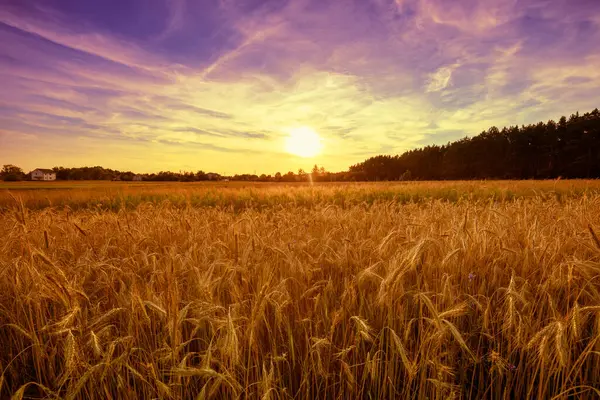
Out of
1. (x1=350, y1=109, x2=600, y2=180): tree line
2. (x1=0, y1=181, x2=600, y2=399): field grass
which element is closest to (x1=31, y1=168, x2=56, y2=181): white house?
(x1=350, y1=109, x2=600, y2=180): tree line

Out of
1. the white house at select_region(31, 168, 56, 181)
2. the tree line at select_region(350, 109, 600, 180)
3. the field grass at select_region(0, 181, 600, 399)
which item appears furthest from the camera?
the white house at select_region(31, 168, 56, 181)

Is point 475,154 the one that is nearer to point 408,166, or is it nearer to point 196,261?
point 408,166

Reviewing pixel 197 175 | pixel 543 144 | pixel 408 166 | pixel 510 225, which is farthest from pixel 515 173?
pixel 510 225

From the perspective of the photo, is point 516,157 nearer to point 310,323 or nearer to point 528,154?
point 528,154

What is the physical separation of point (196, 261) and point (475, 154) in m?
83.8

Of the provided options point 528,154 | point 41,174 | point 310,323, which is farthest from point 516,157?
point 41,174

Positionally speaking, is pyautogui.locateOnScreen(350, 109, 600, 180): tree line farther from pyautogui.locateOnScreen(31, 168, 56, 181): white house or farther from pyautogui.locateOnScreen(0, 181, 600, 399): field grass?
pyautogui.locateOnScreen(31, 168, 56, 181): white house

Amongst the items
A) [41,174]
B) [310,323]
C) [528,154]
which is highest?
[528,154]

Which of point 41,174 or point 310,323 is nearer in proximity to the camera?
point 310,323

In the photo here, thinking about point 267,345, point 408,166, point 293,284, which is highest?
point 408,166

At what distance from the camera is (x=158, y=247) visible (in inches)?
146

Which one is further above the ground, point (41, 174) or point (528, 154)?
point (528, 154)

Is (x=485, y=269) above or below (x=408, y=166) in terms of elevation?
below

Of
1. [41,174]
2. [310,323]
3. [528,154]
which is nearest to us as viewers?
[310,323]
